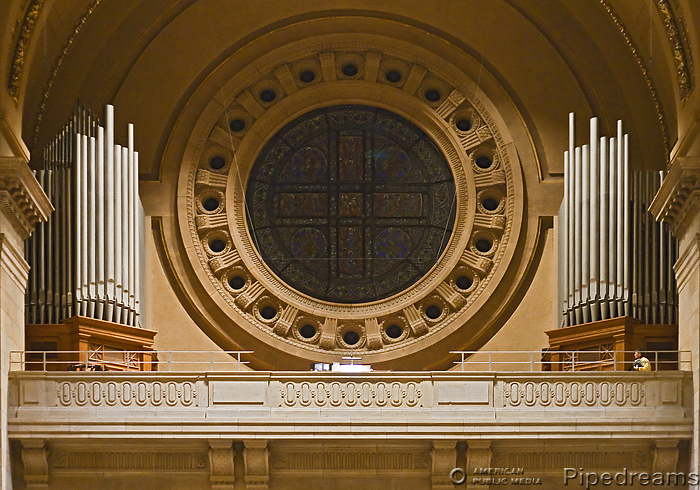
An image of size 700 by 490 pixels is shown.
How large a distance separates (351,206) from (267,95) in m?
2.54

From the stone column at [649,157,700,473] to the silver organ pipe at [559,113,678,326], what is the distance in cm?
110

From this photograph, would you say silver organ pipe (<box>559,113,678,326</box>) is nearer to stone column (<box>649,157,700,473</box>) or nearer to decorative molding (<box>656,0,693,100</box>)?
stone column (<box>649,157,700,473</box>)

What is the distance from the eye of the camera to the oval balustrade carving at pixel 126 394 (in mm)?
25359

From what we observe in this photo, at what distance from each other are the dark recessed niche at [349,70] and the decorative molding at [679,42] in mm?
6526

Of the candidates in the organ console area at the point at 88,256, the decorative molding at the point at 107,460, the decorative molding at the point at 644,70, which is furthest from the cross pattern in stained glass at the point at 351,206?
the decorative molding at the point at 107,460

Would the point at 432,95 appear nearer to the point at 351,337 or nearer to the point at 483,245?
the point at 483,245

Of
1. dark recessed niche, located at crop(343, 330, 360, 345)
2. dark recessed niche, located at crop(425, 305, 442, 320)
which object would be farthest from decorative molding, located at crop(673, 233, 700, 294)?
dark recessed niche, located at crop(343, 330, 360, 345)

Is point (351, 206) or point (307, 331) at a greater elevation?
point (351, 206)

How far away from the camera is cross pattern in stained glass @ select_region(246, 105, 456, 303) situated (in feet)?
99.5

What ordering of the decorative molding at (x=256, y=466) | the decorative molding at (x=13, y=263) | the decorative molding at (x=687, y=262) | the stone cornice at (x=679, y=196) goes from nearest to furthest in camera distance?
the stone cornice at (x=679, y=196) → the decorative molding at (x=687, y=262) → the decorative molding at (x=13, y=263) → the decorative molding at (x=256, y=466)

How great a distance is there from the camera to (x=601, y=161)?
93.9 feet

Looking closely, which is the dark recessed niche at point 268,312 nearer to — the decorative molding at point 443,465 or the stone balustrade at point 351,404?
the stone balustrade at point 351,404

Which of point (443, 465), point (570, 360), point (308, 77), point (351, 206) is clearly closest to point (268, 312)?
point (351, 206)

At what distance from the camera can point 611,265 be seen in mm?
27953
